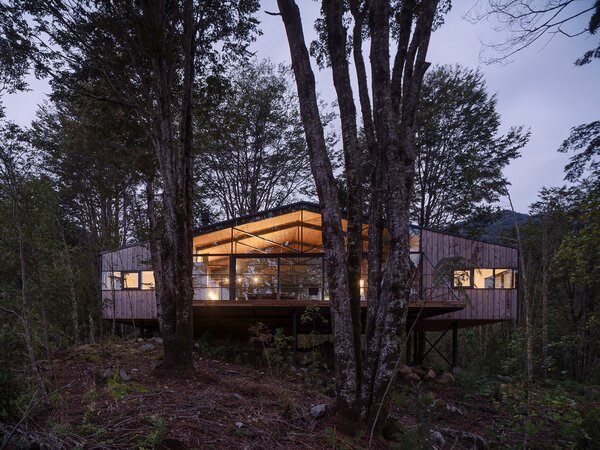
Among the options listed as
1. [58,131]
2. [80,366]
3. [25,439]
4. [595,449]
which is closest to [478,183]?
[595,449]

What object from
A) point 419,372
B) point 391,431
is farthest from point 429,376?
point 391,431

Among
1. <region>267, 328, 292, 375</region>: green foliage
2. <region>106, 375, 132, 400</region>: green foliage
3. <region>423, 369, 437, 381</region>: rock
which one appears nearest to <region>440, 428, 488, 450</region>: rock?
<region>267, 328, 292, 375</region>: green foliage

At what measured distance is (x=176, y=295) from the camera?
6738 mm

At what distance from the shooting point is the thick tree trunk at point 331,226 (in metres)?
4.87

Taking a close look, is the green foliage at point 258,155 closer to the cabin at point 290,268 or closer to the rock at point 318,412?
the cabin at point 290,268

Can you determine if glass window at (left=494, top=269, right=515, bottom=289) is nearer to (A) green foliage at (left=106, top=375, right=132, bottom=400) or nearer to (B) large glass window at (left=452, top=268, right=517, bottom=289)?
(B) large glass window at (left=452, top=268, right=517, bottom=289)

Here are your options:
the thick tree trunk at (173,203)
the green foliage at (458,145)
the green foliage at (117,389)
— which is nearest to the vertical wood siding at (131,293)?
the thick tree trunk at (173,203)

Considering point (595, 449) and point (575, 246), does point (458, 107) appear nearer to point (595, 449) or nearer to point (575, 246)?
point (575, 246)

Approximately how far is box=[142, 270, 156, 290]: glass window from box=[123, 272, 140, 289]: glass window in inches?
9.1

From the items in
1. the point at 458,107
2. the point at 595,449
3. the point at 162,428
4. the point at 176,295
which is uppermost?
the point at 458,107

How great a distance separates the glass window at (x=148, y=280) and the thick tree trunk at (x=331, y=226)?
11260mm

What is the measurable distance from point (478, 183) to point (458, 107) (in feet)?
12.8

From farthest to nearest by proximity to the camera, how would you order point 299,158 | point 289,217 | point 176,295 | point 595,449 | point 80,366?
point 299,158, point 289,217, point 80,366, point 176,295, point 595,449

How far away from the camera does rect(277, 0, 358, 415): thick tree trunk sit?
487 cm
